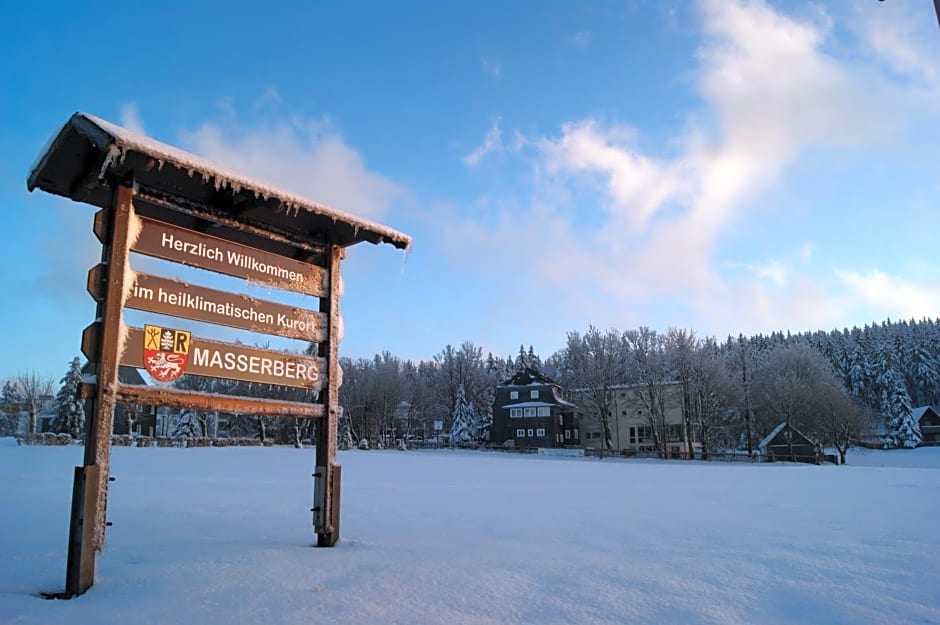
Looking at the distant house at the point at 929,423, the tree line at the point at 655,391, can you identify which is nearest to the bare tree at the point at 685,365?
the tree line at the point at 655,391

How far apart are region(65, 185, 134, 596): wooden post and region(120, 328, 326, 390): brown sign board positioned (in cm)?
21

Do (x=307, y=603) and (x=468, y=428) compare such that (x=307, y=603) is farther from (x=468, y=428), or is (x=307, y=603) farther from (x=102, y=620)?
(x=468, y=428)

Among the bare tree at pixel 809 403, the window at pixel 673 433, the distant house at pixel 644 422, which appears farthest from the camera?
the window at pixel 673 433

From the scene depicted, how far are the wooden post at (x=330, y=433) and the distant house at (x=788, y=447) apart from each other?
47.2 meters

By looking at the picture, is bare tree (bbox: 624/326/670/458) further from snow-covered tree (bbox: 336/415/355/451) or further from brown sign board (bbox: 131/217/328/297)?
brown sign board (bbox: 131/217/328/297)

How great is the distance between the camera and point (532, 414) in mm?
69562

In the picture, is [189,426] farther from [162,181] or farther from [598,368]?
[162,181]

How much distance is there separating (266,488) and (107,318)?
1097 cm

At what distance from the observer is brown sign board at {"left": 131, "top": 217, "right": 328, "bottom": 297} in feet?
20.0

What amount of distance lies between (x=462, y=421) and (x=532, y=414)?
454 inches

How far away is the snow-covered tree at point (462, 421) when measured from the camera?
76250 mm

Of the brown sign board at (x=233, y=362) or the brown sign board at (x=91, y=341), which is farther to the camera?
the brown sign board at (x=233, y=362)

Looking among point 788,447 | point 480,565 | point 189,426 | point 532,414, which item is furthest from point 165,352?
point 189,426

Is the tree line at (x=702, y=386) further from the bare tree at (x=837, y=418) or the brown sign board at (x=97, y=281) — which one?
the brown sign board at (x=97, y=281)
